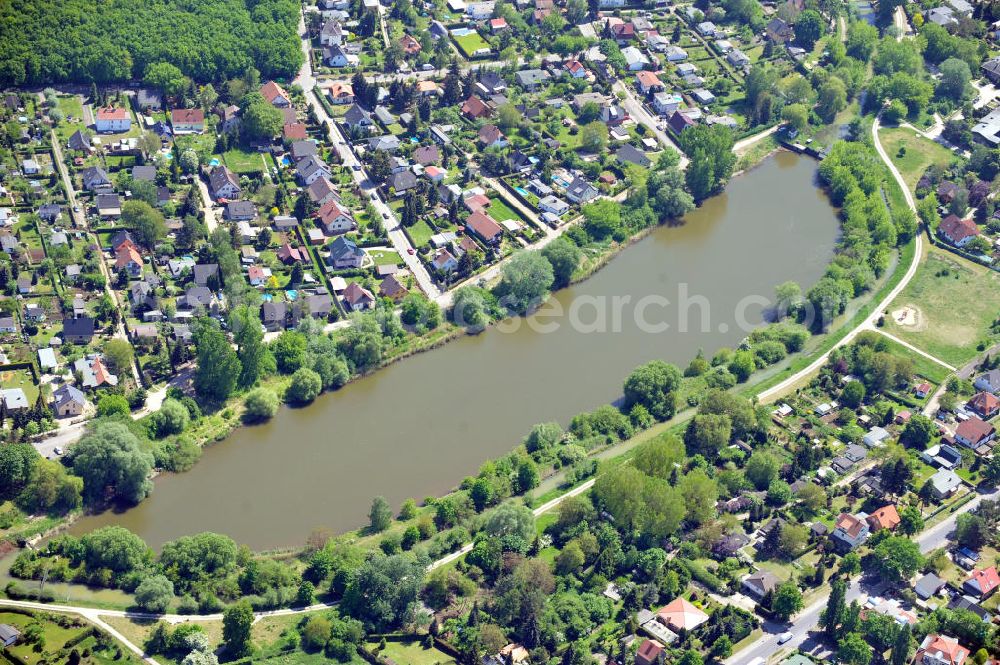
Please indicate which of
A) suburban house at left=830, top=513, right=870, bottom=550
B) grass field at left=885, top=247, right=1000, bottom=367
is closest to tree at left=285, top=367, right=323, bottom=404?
suburban house at left=830, top=513, right=870, bottom=550

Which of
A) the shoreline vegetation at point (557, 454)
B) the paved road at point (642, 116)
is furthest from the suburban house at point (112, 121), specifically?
the paved road at point (642, 116)

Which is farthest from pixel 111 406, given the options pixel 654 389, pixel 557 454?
pixel 654 389

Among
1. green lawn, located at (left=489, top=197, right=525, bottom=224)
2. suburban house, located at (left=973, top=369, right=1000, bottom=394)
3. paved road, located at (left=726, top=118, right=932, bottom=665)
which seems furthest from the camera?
green lawn, located at (left=489, top=197, right=525, bottom=224)

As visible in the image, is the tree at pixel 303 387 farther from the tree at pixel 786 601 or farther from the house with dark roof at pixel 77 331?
the tree at pixel 786 601

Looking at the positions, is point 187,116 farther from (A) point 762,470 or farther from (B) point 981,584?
(B) point 981,584

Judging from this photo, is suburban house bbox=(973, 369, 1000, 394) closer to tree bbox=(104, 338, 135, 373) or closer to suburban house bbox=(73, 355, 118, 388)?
tree bbox=(104, 338, 135, 373)

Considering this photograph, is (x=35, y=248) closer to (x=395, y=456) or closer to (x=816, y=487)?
(x=395, y=456)
